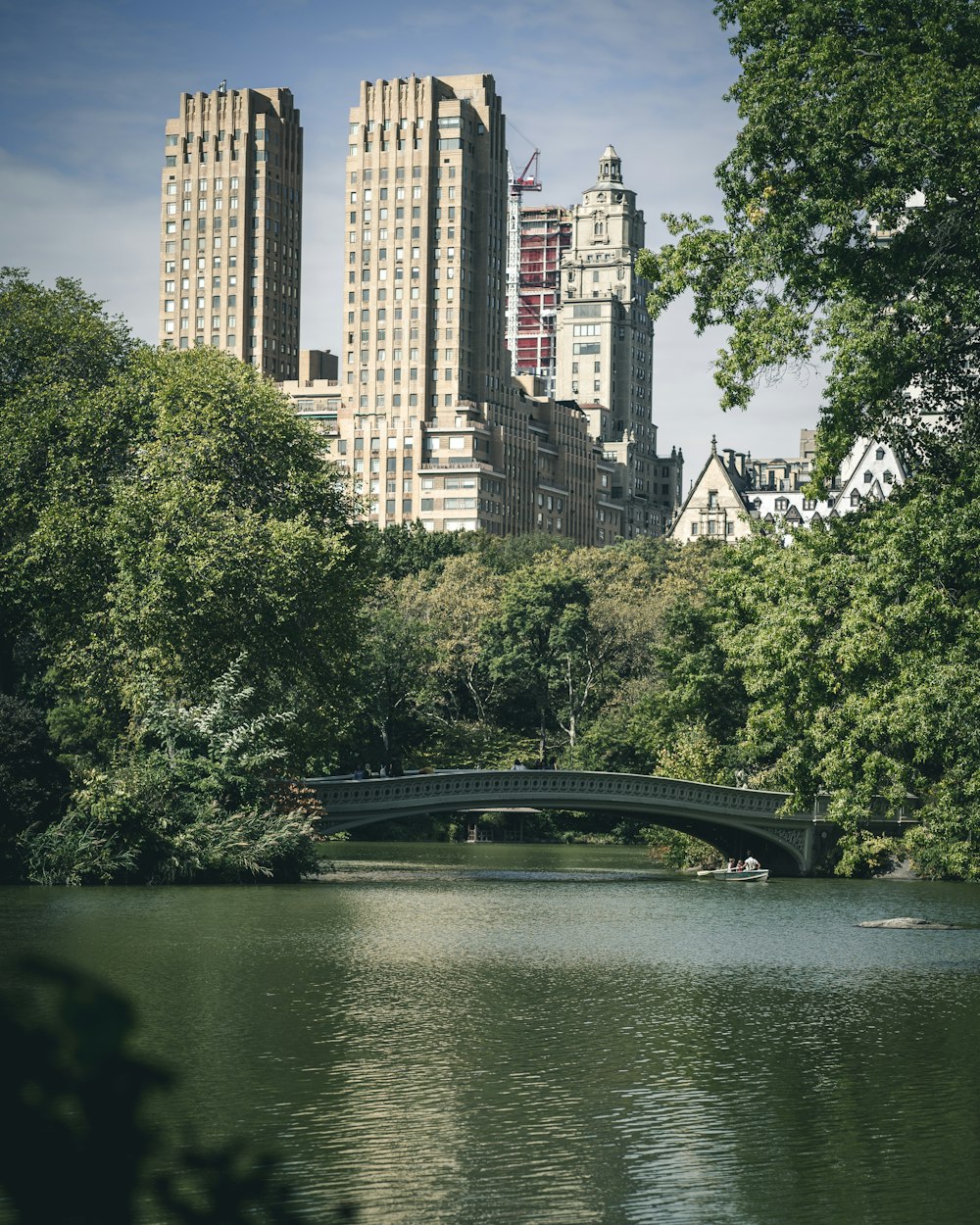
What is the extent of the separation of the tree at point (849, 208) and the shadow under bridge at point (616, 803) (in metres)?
30.3

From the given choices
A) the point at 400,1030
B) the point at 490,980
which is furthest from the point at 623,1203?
the point at 490,980

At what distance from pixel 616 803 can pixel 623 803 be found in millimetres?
247

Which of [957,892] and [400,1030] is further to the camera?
[957,892]

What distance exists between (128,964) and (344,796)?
27080mm

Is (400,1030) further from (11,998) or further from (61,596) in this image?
(61,596)

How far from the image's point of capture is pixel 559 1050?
21.5 meters

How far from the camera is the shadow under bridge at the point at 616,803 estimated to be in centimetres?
5603

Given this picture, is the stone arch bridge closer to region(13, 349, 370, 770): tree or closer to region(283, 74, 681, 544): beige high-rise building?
region(13, 349, 370, 770): tree

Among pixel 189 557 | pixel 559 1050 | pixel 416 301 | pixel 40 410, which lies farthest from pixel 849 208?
pixel 416 301

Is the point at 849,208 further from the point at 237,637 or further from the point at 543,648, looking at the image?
the point at 543,648

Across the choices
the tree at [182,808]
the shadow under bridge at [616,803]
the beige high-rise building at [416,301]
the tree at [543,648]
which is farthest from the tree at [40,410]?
the beige high-rise building at [416,301]

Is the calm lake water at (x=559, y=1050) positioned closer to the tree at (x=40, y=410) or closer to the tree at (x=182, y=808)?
the tree at (x=182, y=808)

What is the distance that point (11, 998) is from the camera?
3.95 metres

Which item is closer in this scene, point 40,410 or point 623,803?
point 40,410
